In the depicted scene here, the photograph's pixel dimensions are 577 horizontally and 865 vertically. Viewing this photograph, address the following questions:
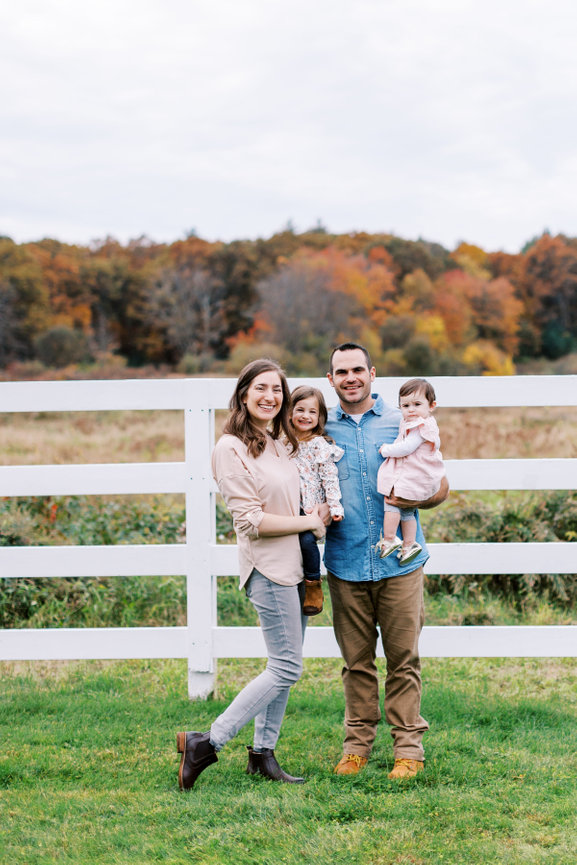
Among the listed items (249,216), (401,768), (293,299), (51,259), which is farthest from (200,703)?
(249,216)

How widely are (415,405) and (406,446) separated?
6.9 inches

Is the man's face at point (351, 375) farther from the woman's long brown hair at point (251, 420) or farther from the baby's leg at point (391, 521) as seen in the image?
the baby's leg at point (391, 521)

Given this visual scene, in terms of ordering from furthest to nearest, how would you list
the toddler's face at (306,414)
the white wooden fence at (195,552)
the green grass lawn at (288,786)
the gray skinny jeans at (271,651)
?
the white wooden fence at (195,552) → the toddler's face at (306,414) → the gray skinny jeans at (271,651) → the green grass lawn at (288,786)

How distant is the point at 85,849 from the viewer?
2871 millimetres

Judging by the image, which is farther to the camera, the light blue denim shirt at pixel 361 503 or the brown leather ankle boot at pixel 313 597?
the light blue denim shirt at pixel 361 503

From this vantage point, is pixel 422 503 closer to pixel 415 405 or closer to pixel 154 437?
pixel 415 405

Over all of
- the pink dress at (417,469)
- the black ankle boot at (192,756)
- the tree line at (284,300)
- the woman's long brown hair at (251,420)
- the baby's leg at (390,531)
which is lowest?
the black ankle boot at (192,756)

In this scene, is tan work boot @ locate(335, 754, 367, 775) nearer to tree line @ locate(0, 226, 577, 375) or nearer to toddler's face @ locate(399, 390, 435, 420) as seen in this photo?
toddler's face @ locate(399, 390, 435, 420)

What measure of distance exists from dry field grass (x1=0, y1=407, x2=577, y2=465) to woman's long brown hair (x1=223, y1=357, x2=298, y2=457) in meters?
4.62

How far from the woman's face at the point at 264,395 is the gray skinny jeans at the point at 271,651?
2.00ft

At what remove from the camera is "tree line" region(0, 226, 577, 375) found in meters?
36.2

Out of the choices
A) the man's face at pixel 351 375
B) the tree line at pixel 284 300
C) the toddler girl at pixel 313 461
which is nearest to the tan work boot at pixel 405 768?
the toddler girl at pixel 313 461

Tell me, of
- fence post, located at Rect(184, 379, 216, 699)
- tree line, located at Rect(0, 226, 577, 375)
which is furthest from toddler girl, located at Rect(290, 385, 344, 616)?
tree line, located at Rect(0, 226, 577, 375)

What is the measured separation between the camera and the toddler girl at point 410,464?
Result: 10.9 feet
